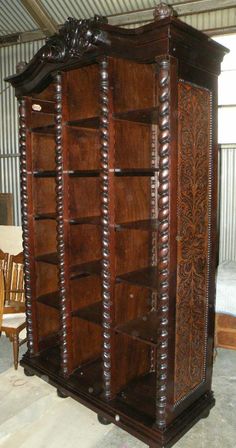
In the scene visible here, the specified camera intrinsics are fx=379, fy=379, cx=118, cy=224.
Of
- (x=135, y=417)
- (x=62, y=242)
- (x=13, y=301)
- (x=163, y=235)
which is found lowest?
(x=135, y=417)

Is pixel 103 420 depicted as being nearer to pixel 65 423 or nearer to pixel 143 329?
pixel 65 423

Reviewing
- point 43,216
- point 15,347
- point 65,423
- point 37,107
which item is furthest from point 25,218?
point 65,423

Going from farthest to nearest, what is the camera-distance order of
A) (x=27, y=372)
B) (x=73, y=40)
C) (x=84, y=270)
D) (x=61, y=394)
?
(x=27, y=372)
(x=61, y=394)
(x=84, y=270)
(x=73, y=40)

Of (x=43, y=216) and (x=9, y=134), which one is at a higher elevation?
(x=9, y=134)

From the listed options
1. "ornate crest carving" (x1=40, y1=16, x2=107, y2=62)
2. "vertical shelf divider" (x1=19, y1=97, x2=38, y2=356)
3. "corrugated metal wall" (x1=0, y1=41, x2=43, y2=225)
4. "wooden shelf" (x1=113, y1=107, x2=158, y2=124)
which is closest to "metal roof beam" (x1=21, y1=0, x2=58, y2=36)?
"corrugated metal wall" (x1=0, y1=41, x2=43, y2=225)

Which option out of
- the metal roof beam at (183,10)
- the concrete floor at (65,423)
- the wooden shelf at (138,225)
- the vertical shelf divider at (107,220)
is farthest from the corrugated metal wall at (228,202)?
the vertical shelf divider at (107,220)

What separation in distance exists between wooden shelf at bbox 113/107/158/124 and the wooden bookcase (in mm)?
11

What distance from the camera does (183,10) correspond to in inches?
150

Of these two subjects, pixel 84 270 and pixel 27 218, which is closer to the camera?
pixel 84 270

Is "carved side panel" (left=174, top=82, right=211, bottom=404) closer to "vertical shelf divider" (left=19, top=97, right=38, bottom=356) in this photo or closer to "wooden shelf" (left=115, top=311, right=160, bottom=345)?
"wooden shelf" (left=115, top=311, right=160, bottom=345)

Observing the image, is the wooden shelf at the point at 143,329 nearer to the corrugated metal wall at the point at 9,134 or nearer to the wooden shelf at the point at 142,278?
the wooden shelf at the point at 142,278

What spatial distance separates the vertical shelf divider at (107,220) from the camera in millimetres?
2037

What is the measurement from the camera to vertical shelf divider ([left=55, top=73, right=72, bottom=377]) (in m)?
2.36

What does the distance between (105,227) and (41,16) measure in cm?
317
